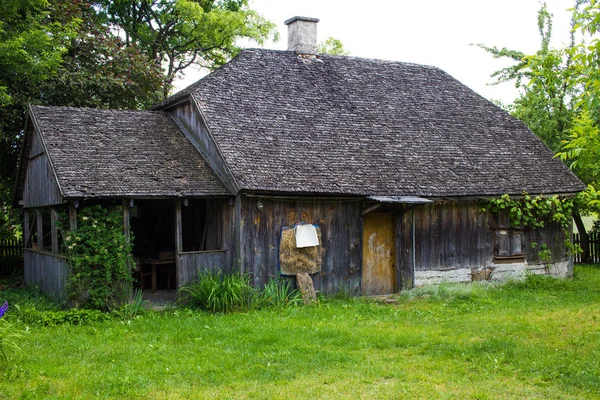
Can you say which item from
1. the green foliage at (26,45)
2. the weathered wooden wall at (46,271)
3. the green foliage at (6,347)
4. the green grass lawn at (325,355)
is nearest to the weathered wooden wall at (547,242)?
the green grass lawn at (325,355)

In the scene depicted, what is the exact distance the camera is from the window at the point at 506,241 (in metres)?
17.0

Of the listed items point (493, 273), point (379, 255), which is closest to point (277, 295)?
point (379, 255)

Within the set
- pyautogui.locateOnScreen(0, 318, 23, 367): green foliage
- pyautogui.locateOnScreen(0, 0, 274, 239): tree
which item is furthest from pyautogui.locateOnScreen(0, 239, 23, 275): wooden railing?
pyautogui.locateOnScreen(0, 318, 23, 367): green foliage

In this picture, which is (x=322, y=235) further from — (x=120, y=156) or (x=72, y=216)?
(x=72, y=216)

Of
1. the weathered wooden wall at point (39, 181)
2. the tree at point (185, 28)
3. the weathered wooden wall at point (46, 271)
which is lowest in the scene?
the weathered wooden wall at point (46, 271)

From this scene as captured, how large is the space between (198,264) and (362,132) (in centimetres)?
585

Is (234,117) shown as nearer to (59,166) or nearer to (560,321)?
(59,166)

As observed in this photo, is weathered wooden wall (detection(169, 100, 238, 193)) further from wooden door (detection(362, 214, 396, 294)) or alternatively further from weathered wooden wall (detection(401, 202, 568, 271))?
weathered wooden wall (detection(401, 202, 568, 271))

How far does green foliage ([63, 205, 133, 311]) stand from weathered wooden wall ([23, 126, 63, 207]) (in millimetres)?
Result: 1008

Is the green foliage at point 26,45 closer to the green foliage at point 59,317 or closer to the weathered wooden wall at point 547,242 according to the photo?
the green foliage at point 59,317

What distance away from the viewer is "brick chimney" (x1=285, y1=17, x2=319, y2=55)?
19125 mm

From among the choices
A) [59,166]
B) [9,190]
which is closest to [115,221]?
[59,166]

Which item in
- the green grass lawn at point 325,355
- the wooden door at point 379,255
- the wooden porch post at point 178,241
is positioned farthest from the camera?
the wooden door at point 379,255

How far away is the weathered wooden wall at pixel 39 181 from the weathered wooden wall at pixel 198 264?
9.45 ft
